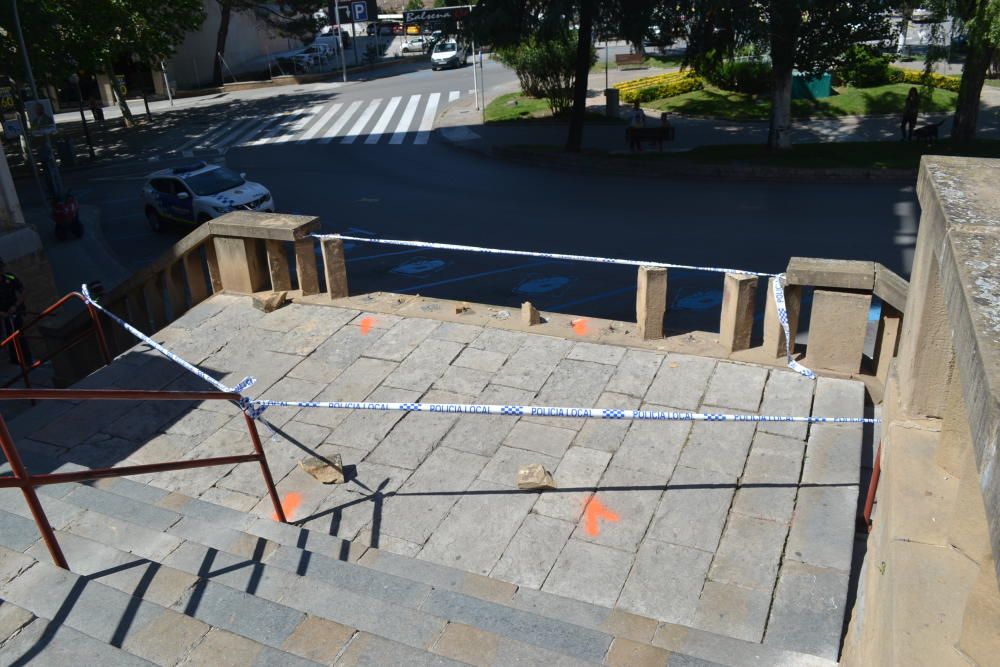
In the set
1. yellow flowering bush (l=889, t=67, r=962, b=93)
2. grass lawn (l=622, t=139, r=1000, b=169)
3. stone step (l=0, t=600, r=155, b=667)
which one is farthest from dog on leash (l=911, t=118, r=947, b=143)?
stone step (l=0, t=600, r=155, b=667)

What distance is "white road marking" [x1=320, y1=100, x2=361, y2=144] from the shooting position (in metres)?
33.6

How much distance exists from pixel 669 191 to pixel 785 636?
18420 millimetres

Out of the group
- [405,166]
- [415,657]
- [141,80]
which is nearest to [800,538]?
[415,657]

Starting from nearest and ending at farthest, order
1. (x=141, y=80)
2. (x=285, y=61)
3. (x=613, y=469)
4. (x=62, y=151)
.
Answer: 1. (x=613, y=469)
2. (x=62, y=151)
3. (x=141, y=80)
4. (x=285, y=61)

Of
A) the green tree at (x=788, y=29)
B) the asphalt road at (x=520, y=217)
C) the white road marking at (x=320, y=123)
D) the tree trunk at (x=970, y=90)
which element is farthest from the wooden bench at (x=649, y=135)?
the white road marking at (x=320, y=123)

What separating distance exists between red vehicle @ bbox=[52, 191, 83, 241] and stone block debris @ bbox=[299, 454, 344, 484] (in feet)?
54.2

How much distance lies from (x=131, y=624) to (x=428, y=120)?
33.7m

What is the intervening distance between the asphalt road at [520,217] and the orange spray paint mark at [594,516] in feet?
23.0

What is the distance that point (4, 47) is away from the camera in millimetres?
27344

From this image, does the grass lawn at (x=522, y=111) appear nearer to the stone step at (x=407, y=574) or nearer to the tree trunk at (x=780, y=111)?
the tree trunk at (x=780, y=111)

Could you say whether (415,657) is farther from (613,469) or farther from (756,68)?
(756,68)

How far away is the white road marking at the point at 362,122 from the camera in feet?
109

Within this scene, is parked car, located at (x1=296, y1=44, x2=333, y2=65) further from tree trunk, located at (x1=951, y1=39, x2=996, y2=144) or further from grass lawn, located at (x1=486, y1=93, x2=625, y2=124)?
tree trunk, located at (x1=951, y1=39, x2=996, y2=144)

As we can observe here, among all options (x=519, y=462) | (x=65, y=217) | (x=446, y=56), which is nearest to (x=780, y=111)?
(x=65, y=217)
